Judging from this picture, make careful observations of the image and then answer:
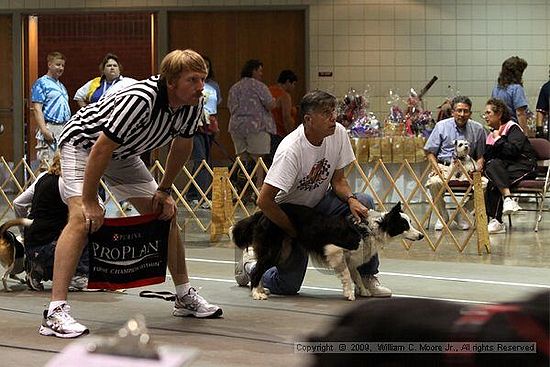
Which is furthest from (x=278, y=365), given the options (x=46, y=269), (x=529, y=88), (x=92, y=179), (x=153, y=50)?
(x=153, y=50)

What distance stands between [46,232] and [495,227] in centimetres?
395

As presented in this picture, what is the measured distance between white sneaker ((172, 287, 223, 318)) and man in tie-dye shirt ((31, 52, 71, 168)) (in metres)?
4.77

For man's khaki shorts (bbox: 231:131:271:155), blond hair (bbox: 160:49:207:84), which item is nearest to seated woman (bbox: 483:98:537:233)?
man's khaki shorts (bbox: 231:131:271:155)

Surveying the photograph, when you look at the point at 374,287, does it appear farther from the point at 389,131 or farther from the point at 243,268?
the point at 389,131

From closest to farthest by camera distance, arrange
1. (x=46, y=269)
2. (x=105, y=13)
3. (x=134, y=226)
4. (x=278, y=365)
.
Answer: (x=278, y=365)
(x=134, y=226)
(x=46, y=269)
(x=105, y=13)

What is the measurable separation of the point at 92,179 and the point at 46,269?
55.2 inches

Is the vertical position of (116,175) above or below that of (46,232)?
above

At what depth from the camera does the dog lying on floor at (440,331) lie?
139cm

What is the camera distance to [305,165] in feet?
16.1

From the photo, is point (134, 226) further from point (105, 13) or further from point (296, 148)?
point (105, 13)

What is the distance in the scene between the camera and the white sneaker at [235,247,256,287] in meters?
5.24

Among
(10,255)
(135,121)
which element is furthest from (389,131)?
(135,121)

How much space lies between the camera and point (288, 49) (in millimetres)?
12484

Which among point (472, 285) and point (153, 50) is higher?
point (153, 50)
